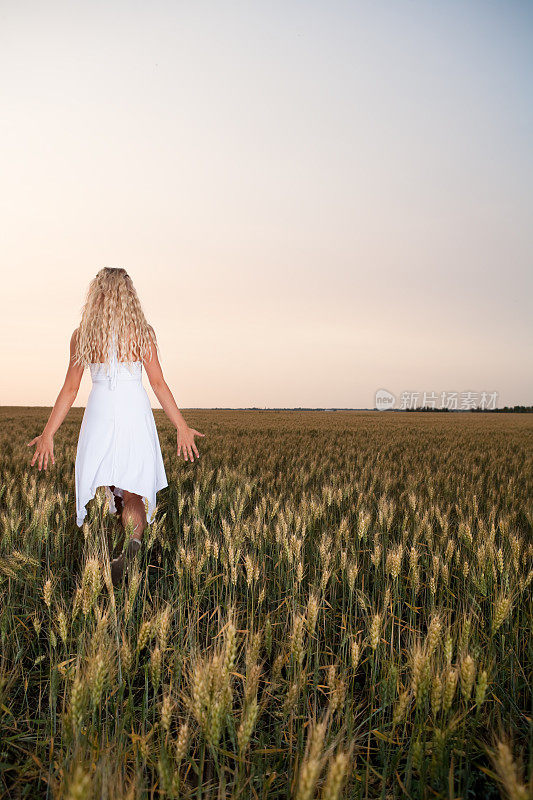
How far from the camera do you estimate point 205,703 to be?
123 centimetres

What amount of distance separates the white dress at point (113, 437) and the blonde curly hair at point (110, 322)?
0.06 meters

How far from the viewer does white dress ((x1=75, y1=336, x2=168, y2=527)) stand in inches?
133

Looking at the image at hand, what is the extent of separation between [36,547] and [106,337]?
1407 mm

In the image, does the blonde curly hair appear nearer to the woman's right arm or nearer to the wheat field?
the woman's right arm

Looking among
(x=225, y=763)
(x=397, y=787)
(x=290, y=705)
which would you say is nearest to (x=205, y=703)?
(x=290, y=705)

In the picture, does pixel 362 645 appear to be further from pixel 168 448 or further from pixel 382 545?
pixel 168 448

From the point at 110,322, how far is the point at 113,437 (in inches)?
29.3

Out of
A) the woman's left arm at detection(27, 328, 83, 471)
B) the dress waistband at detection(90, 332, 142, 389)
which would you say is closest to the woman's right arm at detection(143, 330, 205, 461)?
the dress waistband at detection(90, 332, 142, 389)

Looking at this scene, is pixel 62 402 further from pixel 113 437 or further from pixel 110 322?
pixel 110 322

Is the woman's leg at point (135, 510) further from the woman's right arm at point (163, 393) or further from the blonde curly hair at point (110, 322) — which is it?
the blonde curly hair at point (110, 322)

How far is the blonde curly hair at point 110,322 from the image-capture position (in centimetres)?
334

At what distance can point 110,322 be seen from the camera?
11.0 feet

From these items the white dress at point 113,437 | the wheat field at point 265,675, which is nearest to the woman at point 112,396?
the white dress at point 113,437

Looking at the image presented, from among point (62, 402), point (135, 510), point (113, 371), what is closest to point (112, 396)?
point (113, 371)
